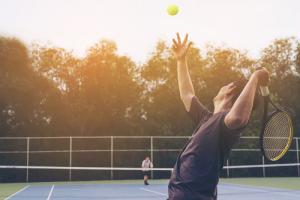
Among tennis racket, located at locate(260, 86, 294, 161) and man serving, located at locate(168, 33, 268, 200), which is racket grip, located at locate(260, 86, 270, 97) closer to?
man serving, located at locate(168, 33, 268, 200)

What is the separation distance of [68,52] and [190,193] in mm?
32114

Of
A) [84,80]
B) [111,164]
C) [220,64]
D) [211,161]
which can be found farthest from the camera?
[220,64]

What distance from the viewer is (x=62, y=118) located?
30328mm

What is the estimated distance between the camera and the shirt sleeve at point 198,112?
336cm

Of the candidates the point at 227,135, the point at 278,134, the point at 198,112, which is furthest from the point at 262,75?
the point at 278,134

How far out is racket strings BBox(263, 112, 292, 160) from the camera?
3.88 metres

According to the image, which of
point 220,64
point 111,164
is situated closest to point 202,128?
→ point 111,164

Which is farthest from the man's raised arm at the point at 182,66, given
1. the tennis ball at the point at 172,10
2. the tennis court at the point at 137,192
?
the tennis court at the point at 137,192

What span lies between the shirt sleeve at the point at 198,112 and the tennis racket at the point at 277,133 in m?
0.59

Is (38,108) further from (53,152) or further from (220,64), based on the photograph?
(220,64)

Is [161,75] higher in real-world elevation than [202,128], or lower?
higher

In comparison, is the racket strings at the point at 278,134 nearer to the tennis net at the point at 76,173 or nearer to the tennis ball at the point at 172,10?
the tennis ball at the point at 172,10

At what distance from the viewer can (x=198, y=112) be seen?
11.3ft

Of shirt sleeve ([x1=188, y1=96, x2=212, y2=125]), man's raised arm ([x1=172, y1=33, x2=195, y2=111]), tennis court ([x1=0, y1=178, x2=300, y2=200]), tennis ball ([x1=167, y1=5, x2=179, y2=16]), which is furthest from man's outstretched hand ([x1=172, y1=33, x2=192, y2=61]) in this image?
tennis court ([x1=0, y1=178, x2=300, y2=200])
